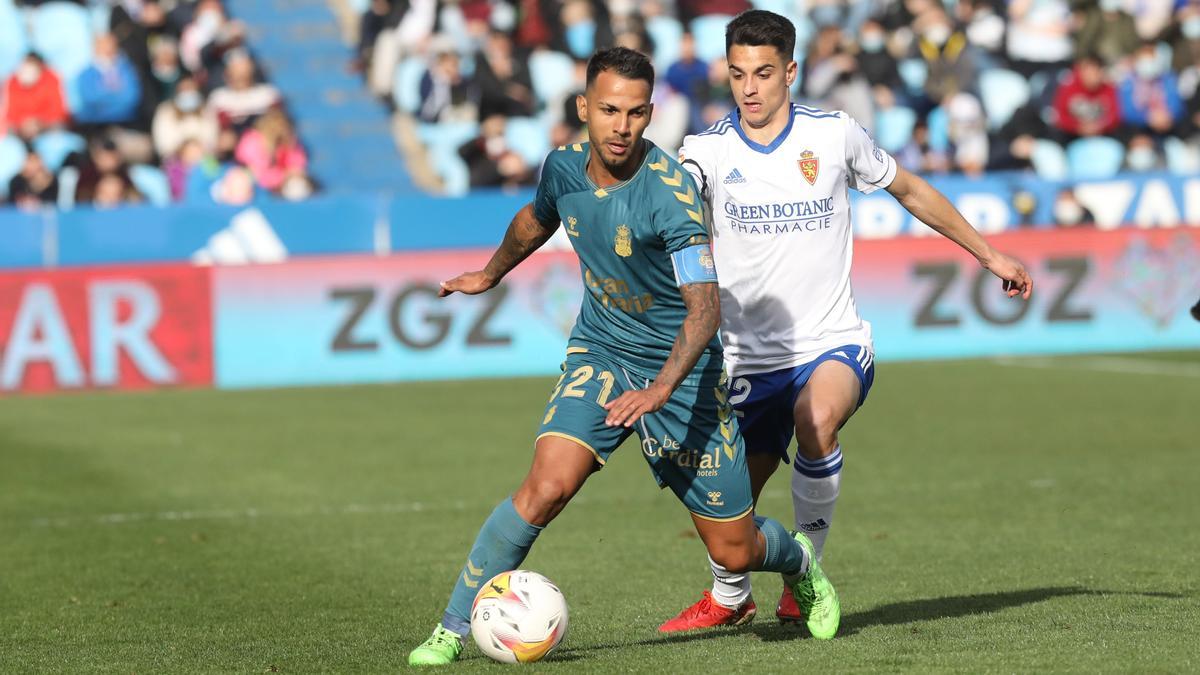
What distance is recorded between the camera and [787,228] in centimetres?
702

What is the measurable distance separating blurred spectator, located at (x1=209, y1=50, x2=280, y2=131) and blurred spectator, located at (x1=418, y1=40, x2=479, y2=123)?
1940 millimetres

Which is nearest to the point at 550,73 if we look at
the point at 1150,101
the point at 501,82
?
the point at 501,82

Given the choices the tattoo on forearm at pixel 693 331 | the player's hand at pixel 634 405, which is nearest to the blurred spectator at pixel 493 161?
the tattoo on forearm at pixel 693 331

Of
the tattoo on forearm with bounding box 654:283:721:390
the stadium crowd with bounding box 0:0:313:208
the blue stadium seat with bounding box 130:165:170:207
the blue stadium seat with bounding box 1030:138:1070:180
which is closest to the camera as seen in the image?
the tattoo on forearm with bounding box 654:283:721:390

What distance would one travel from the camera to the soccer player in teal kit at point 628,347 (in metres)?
5.88

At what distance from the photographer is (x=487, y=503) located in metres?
11.1

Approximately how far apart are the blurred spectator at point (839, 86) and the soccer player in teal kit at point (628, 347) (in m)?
16.5

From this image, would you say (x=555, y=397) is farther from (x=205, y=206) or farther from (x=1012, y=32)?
(x=1012, y=32)

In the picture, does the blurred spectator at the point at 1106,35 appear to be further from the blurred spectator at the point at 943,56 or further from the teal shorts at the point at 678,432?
the teal shorts at the point at 678,432

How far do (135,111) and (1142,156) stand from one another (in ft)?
39.2

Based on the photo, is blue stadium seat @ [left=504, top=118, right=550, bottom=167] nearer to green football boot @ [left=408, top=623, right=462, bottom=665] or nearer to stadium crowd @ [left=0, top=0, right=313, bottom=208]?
stadium crowd @ [left=0, top=0, right=313, bottom=208]

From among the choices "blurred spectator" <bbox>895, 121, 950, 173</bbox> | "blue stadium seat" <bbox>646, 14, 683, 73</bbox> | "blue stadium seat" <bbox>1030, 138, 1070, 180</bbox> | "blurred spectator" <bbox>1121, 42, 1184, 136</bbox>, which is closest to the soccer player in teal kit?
"blurred spectator" <bbox>895, 121, 950, 173</bbox>

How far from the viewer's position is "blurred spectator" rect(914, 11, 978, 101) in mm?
23500

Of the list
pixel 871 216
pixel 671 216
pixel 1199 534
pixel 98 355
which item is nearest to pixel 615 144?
pixel 671 216
